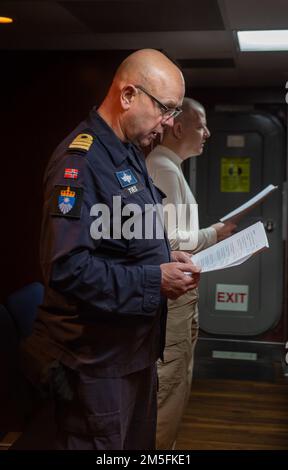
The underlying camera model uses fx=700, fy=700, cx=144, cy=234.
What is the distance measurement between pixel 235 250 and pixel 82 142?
0.49m

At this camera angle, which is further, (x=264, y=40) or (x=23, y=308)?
(x=264, y=40)

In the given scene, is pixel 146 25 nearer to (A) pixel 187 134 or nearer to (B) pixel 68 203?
(A) pixel 187 134

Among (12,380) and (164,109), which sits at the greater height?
(164,109)

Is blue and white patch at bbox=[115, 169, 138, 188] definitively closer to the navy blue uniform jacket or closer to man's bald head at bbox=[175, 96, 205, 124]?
the navy blue uniform jacket

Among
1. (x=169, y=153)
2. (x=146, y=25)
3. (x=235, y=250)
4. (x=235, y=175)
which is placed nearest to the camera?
(x=235, y=250)

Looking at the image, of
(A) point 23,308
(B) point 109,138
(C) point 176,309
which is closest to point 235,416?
(C) point 176,309

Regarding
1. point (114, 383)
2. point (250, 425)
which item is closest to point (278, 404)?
point (250, 425)

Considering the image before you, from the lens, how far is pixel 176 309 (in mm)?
2650

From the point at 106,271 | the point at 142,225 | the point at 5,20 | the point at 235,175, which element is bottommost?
the point at 106,271

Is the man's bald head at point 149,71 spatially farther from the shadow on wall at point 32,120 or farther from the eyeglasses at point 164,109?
the shadow on wall at point 32,120

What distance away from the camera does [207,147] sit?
4.91 metres

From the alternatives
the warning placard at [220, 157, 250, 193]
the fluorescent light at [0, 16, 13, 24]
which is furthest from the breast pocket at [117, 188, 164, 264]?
the warning placard at [220, 157, 250, 193]

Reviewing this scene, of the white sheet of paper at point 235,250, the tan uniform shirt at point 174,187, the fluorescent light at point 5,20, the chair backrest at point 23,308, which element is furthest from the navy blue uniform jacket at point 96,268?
the fluorescent light at point 5,20
